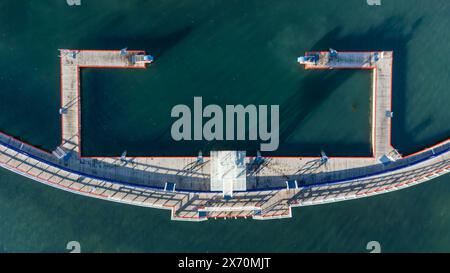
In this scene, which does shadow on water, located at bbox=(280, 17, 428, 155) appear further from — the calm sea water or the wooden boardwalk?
the wooden boardwalk

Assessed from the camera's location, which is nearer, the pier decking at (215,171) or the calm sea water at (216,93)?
the pier decking at (215,171)

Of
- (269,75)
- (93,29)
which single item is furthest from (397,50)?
(93,29)

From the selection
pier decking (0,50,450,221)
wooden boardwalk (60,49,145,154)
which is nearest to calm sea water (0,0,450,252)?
wooden boardwalk (60,49,145,154)

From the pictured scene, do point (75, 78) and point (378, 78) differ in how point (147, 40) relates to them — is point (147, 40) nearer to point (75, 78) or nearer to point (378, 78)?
point (75, 78)

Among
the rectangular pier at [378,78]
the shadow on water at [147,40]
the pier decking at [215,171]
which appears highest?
the shadow on water at [147,40]

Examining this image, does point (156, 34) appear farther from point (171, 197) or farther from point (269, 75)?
point (171, 197)

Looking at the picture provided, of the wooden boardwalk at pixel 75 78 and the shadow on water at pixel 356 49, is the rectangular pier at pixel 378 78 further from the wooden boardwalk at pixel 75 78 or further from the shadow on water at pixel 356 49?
the wooden boardwalk at pixel 75 78

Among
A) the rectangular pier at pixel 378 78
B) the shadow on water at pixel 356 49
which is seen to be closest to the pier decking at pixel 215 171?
the rectangular pier at pixel 378 78
